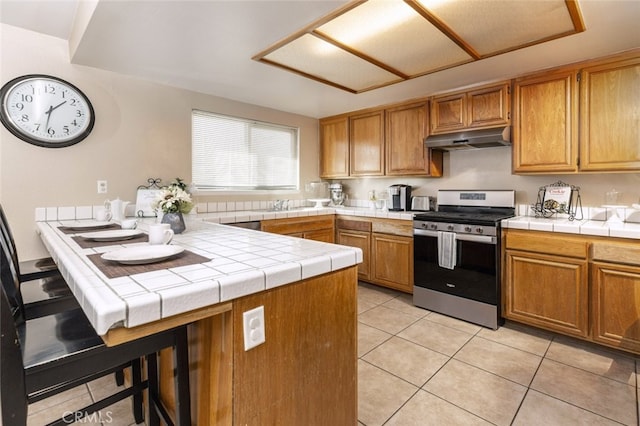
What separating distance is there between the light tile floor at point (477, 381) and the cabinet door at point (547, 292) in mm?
167

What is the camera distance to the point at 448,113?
3.26 meters

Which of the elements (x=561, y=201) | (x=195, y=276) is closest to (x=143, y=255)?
(x=195, y=276)

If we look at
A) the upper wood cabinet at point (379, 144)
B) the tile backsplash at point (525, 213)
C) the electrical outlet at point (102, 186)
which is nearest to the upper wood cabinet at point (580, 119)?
the tile backsplash at point (525, 213)

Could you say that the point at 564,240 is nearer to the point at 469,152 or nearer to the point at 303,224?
the point at 469,152

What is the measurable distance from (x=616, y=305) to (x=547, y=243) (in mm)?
563

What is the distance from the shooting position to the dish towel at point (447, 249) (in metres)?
2.88

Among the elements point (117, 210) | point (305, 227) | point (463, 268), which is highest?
point (117, 210)

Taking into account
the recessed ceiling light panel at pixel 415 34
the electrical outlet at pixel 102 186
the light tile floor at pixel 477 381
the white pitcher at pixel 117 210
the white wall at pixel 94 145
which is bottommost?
the light tile floor at pixel 477 381

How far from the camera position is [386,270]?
3572mm

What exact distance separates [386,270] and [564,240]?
1.67 meters

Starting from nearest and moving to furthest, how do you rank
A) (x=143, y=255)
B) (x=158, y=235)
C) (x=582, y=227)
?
(x=143, y=255)
(x=158, y=235)
(x=582, y=227)

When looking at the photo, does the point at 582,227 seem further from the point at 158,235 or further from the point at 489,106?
the point at 158,235

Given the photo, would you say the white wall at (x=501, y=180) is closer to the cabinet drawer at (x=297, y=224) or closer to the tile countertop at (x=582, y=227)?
the tile countertop at (x=582, y=227)

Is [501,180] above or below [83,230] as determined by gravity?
above
